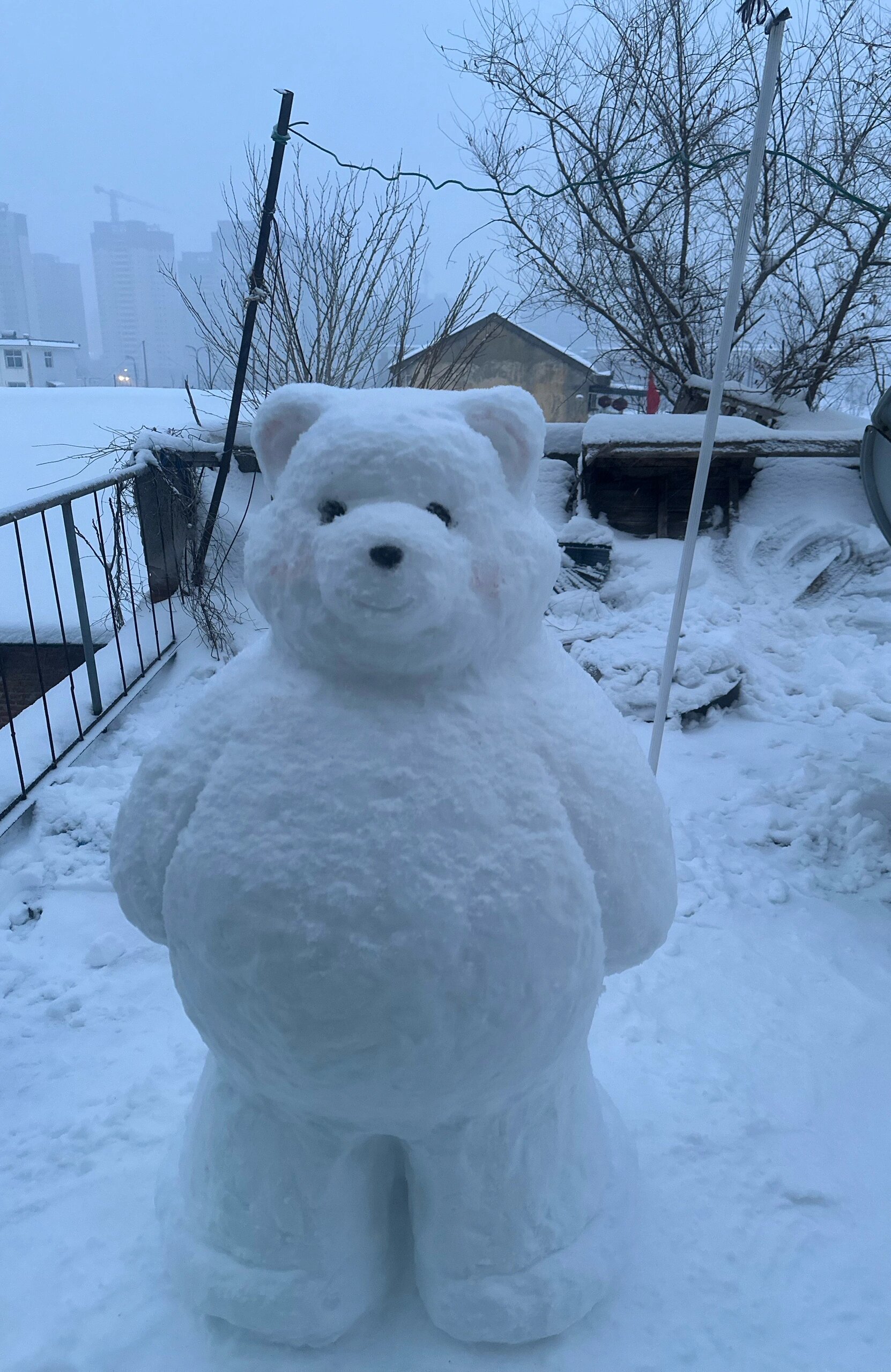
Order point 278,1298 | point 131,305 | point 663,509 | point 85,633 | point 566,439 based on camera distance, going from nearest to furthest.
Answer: point 278,1298, point 85,633, point 663,509, point 566,439, point 131,305

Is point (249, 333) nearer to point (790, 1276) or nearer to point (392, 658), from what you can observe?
point (392, 658)

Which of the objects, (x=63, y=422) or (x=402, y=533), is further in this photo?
(x=63, y=422)

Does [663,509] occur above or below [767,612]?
above

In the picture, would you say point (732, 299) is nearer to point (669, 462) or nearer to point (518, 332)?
point (669, 462)

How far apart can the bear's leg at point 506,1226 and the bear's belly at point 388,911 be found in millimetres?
181

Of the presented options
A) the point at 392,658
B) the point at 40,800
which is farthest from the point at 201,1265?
the point at 40,800

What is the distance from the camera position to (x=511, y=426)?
122cm

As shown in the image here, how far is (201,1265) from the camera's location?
1.41 meters

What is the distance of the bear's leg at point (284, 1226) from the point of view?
1354mm

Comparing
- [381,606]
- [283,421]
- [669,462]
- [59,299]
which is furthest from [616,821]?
[59,299]

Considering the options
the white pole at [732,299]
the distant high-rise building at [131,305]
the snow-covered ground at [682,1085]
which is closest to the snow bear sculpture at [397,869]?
the snow-covered ground at [682,1085]

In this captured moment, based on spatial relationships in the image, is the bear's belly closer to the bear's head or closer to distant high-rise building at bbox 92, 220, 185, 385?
the bear's head

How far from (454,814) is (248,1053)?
0.47 m

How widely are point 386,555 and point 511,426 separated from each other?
1.05ft
